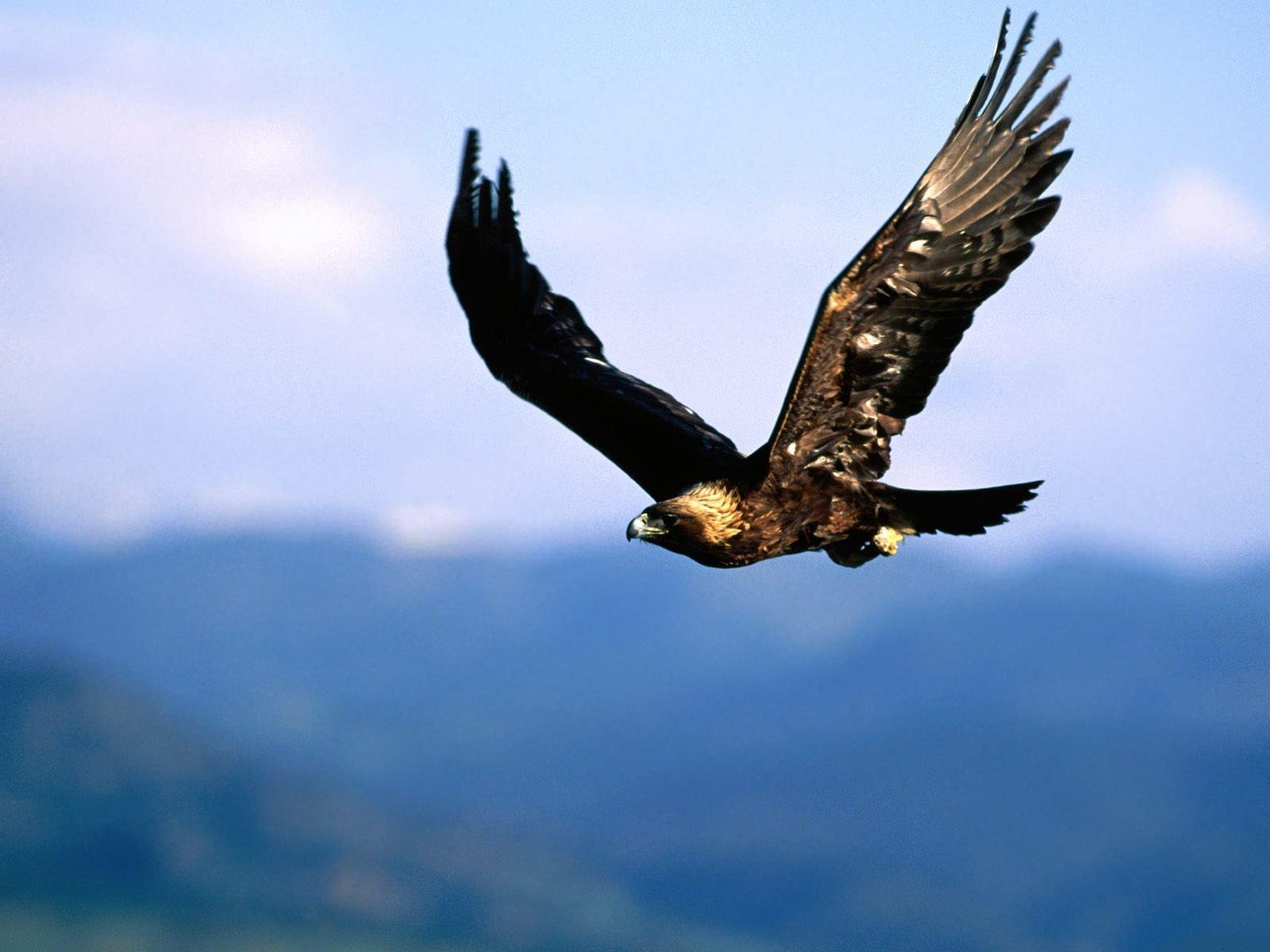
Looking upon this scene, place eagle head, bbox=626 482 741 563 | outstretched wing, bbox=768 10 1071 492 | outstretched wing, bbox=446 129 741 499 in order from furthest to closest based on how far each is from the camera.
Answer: outstretched wing, bbox=446 129 741 499, eagle head, bbox=626 482 741 563, outstretched wing, bbox=768 10 1071 492

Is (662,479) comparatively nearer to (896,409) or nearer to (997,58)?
(896,409)

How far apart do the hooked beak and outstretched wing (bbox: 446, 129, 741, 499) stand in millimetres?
1243

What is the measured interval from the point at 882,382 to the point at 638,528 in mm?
1480

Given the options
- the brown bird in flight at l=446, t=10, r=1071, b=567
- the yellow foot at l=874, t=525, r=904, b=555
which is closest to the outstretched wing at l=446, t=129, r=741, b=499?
the brown bird in flight at l=446, t=10, r=1071, b=567

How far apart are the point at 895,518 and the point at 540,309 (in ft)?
10.2

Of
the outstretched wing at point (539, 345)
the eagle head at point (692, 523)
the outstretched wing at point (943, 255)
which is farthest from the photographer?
the outstretched wing at point (539, 345)

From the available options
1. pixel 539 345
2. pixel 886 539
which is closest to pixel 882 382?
pixel 886 539

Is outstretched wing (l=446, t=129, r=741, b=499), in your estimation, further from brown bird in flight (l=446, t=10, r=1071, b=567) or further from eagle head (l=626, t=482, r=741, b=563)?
eagle head (l=626, t=482, r=741, b=563)

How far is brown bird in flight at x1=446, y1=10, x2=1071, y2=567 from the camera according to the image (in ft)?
28.4

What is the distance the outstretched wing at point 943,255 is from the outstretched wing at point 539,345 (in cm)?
154

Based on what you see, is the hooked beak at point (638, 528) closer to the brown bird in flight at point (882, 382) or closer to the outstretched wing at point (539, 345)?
the brown bird in flight at point (882, 382)

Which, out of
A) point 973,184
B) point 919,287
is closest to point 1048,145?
point 973,184

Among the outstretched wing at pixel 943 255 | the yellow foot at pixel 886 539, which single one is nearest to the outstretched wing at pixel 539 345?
the yellow foot at pixel 886 539

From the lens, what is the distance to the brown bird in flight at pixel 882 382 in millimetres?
8656
